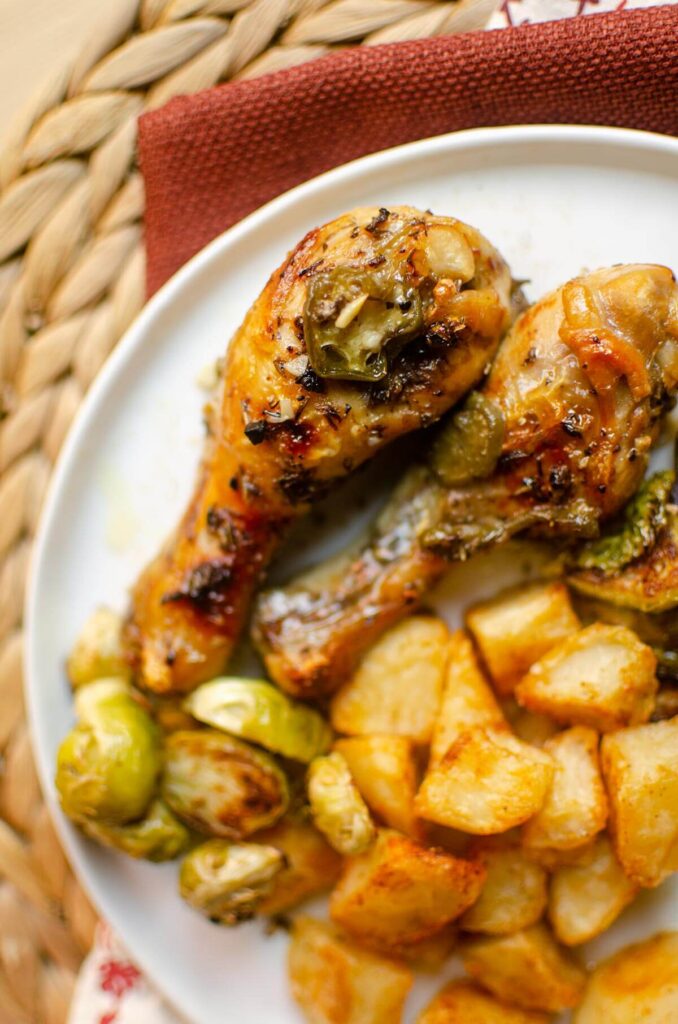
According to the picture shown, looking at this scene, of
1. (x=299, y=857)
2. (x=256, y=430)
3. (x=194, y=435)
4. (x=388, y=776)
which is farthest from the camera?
(x=194, y=435)

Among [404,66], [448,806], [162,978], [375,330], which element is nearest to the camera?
[375,330]

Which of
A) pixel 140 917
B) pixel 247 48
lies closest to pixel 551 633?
pixel 140 917

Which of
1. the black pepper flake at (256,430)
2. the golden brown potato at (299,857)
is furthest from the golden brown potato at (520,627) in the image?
the black pepper flake at (256,430)

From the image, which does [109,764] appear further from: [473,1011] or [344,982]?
[473,1011]

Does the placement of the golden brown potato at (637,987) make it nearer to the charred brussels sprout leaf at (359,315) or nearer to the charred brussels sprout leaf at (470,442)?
the charred brussels sprout leaf at (470,442)

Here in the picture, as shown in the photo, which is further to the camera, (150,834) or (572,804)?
(150,834)

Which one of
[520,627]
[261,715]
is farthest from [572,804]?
[261,715]

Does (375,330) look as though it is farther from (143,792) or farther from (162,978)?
(162,978)
